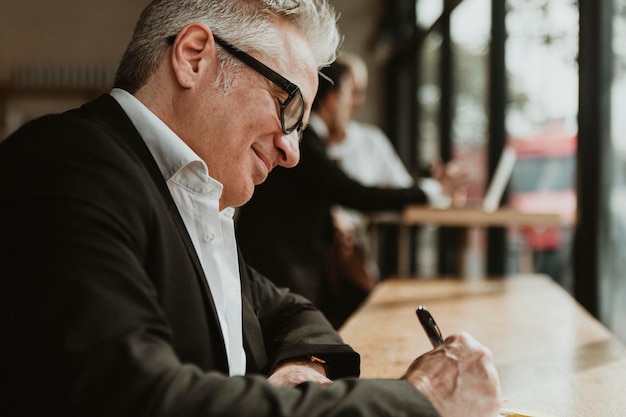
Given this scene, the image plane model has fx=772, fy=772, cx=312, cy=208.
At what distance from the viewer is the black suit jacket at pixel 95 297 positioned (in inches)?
29.0

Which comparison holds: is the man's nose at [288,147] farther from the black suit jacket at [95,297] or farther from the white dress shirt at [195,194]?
the black suit jacket at [95,297]

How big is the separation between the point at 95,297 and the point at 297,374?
56 centimetres

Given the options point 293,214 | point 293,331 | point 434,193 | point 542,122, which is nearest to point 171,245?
point 293,331

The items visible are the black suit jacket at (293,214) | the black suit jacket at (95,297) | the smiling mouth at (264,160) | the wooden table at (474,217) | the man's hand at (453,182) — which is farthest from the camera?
the man's hand at (453,182)

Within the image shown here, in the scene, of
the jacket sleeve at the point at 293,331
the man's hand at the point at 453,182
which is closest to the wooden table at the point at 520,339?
the jacket sleeve at the point at 293,331

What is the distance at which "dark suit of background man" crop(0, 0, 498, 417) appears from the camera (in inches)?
29.4

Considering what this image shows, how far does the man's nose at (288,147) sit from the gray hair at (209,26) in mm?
138

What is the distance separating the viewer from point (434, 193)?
3314 mm

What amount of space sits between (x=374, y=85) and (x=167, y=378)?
684cm

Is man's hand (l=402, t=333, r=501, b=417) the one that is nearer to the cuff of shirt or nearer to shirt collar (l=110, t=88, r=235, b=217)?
shirt collar (l=110, t=88, r=235, b=217)

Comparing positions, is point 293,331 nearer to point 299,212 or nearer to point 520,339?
point 520,339

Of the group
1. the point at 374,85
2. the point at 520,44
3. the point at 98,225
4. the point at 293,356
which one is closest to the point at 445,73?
the point at 520,44

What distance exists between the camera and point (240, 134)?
116 cm

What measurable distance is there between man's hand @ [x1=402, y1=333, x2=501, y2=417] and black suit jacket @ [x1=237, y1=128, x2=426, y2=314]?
1.71 meters
